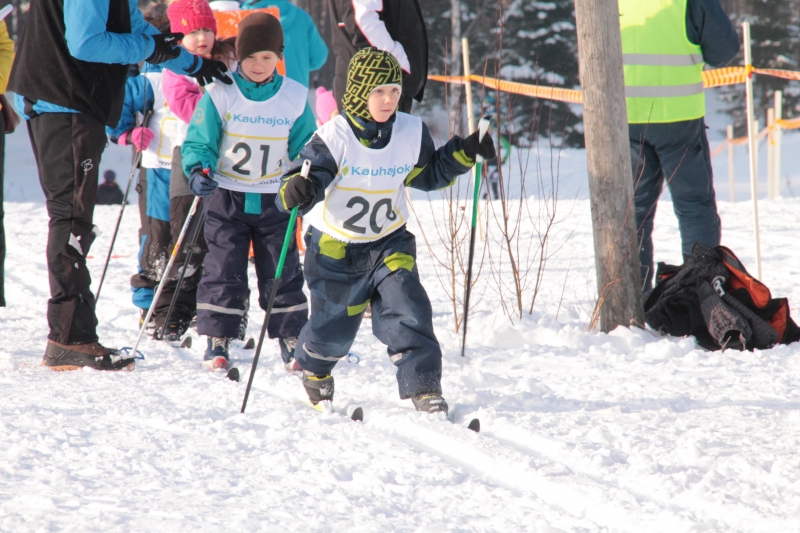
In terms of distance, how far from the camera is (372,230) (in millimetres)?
3279

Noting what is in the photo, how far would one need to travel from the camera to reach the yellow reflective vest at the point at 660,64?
476cm

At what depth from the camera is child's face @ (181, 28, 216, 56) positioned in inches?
169

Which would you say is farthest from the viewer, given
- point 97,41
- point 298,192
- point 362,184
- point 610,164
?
point 610,164

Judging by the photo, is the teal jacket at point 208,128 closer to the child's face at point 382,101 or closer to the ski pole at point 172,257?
the ski pole at point 172,257

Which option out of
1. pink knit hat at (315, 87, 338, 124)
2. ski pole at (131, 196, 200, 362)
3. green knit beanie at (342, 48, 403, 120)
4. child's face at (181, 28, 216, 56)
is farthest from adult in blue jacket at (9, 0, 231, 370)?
pink knit hat at (315, 87, 338, 124)

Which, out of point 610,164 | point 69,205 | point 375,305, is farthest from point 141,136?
point 610,164

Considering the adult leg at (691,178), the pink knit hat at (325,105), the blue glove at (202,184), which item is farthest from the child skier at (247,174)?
the pink knit hat at (325,105)

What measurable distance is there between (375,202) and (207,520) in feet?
4.96

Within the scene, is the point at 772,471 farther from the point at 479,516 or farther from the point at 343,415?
the point at 343,415

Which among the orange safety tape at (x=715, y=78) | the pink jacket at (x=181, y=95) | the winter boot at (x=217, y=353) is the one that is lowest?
the winter boot at (x=217, y=353)

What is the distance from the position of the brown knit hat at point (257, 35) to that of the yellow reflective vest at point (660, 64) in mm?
2221

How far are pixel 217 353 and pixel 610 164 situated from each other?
231 cm

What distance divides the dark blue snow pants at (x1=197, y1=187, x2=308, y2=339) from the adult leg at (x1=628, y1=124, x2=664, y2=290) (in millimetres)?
2109

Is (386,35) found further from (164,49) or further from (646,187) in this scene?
(646,187)
